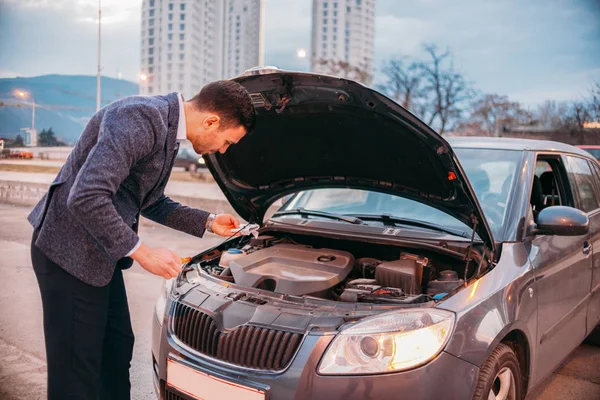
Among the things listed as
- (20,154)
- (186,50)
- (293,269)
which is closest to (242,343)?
(293,269)

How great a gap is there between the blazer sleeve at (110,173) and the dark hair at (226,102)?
0.79 ft

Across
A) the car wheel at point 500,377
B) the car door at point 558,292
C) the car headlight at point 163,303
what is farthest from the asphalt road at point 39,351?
Result: the car wheel at point 500,377

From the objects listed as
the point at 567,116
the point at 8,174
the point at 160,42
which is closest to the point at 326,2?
the point at 160,42

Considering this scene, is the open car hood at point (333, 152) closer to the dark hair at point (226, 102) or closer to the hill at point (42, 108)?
the dark hair at point (226, 102)

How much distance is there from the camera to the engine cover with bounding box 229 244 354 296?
8.31 feet

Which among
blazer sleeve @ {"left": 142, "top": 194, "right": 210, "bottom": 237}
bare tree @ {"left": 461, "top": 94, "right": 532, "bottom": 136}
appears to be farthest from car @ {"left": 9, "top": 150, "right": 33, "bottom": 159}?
bare tree @ {"left": 461, "top": 94, "right": 532, "bottom": 136}

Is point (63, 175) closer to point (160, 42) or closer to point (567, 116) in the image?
point (567, 116)

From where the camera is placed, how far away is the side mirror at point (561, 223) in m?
2.78

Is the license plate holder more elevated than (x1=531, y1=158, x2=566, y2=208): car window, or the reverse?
(x1=531, y1=158, x2=566, y2=208): car window

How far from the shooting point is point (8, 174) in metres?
6.17

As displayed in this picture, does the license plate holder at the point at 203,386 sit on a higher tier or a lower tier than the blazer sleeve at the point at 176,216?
lower

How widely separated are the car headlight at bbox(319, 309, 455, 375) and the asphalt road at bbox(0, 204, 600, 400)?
178 centimetres

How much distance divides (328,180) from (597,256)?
1997mm

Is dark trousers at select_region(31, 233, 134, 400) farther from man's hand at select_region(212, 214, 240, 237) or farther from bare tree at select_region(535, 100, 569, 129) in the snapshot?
bare tree at select_region(535, 100, 569, 129)
